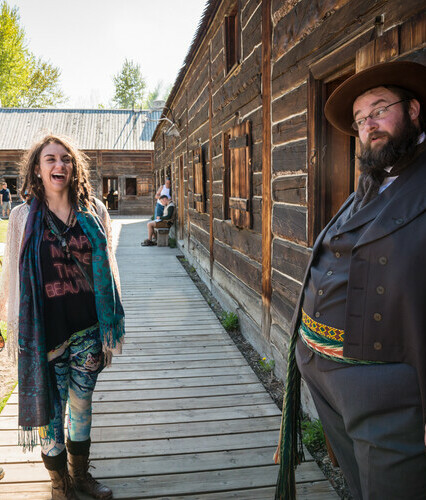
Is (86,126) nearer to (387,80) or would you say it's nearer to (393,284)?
(387,80)

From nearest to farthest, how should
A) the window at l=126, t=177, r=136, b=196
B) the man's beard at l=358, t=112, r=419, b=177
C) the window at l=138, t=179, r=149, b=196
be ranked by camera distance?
the man's beard at l=358, t=112, r=419, b=177, the window at l=138, t=179, r=149, b=196, the window at l=126, t=177, r=136, b=196

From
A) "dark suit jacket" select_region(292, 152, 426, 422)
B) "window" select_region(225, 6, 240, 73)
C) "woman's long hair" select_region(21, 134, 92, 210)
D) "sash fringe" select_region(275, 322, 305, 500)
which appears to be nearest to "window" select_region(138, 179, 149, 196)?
"window" select_region(225, 6, 240, 73)

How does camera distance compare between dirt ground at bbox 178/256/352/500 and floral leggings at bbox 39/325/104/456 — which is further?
dirt ground at bbox 178/256/352/500

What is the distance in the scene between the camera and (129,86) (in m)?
51.2

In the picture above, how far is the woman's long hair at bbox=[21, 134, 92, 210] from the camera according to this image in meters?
2.46

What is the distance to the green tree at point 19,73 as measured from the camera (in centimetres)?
3428

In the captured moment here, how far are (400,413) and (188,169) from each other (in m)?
9.61

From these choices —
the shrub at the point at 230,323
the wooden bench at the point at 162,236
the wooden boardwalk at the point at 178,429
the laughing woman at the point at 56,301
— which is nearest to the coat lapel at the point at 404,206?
the laughing woman at the point at 56,301

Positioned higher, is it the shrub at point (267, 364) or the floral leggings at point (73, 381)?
the floral leggings at point (73, 381)

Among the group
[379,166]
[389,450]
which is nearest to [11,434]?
[389,450]

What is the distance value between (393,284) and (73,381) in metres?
1.75

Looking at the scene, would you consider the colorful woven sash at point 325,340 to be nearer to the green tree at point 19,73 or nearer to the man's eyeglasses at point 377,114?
the man's eyeglasses at point 377,114

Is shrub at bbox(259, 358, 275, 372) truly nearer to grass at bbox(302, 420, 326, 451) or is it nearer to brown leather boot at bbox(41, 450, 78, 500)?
grass at bbox(302, 420, 326, 451)

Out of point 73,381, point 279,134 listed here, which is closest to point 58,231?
point 73,381
